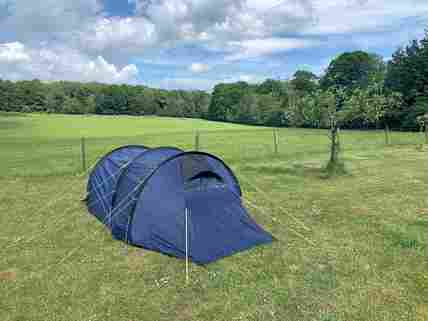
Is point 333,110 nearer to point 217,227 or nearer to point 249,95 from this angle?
point 217,227

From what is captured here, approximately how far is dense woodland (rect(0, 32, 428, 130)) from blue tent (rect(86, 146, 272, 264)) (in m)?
22.4

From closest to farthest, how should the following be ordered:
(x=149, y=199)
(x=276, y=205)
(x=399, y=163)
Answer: (x=149, y=199) → (x=276, y=205) → (x=399, y=163)

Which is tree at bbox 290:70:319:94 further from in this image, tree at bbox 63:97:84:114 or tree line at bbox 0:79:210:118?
tree at bbox 63:97:84:114

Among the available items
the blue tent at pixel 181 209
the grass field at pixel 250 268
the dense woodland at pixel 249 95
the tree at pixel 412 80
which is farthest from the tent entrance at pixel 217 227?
the tree at pixel 412 80

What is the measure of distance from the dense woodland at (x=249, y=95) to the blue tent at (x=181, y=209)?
73.4 feet

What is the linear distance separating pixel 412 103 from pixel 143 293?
41798 millimetres

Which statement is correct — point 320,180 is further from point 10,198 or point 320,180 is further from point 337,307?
point 10,198

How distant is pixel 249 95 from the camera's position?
6762 centimetres

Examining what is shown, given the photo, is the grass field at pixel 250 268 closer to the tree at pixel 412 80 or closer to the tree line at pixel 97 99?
the tree at pixel 412 80

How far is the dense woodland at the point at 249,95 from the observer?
Answer: 3744cm

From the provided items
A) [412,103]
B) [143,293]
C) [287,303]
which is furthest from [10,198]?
[412,103]

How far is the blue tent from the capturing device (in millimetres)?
5191

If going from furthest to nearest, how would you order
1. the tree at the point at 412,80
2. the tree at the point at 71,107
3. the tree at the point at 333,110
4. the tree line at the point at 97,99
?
the tree at the point at 71,107 → the tree line at the point at 97,99 → the tree at the point at 412,80 → the tree at the point at 333,110

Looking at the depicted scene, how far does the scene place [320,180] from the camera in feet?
34.4
